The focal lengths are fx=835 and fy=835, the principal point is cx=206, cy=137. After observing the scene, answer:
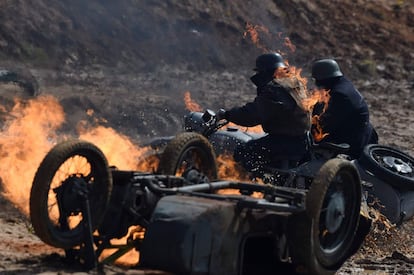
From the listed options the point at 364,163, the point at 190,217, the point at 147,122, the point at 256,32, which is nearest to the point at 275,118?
the point at 364,163

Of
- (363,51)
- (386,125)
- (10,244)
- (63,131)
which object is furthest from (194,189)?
(363,51)

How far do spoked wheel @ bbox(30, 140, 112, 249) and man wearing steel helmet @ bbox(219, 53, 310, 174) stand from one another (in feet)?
9.18

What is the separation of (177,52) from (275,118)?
15.3m

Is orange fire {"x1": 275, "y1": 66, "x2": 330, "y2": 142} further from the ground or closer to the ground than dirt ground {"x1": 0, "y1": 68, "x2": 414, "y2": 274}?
further from the ground

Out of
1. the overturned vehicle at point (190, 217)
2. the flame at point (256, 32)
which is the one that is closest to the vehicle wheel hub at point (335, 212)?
the overturned vehicle at point (190, 217)

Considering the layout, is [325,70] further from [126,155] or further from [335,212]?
[335,212]

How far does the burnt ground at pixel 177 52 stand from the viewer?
18047mm

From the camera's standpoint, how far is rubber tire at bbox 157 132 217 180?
691cm

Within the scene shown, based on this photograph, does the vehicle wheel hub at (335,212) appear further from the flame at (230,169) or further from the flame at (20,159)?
the flame at (20,159)

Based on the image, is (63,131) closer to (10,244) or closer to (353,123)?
(353,123)

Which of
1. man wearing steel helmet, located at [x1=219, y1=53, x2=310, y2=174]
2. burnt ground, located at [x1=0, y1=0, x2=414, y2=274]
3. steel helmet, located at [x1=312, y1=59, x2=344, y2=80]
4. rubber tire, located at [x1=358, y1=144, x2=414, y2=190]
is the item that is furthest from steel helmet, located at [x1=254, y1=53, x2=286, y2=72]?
burnt ground, located at [x1=0, y1=0, x2=414, y2=274]

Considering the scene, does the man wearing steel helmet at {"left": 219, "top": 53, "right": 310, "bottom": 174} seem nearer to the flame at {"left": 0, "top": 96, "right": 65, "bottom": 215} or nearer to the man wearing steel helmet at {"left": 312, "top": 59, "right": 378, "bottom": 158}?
the man wearing steel helmet at {"left": 312, "top": 59, "right": 378, "bottom": 158}

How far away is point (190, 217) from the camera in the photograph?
18.8 ft

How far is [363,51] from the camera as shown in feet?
87.7
